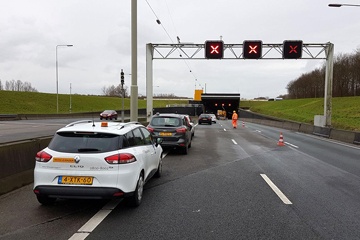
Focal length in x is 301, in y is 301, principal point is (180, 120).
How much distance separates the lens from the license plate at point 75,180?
4703 millimetres

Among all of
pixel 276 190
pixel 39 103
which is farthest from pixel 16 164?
pixel 39 103

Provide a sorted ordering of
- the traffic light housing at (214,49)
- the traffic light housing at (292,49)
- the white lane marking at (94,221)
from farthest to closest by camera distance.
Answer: the traffic light housing at (214,49), the traffic light housing at (292,49), the white lane marking at (94,221)

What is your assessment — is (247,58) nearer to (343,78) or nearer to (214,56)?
(214,56)

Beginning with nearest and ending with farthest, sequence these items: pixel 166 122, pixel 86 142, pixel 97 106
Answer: pixel 86 142 < pixel 166 122 < pixel 97 106

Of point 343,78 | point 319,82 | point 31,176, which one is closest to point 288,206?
point 31,176

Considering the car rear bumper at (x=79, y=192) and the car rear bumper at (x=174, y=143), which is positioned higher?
the car rear bumper at (x=79, y=192)

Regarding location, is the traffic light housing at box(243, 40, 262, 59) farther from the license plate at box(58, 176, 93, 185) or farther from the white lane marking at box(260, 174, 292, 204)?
the license plate at box(58, 176, 93, 185)

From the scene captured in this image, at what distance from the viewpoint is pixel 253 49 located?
24.5 meters

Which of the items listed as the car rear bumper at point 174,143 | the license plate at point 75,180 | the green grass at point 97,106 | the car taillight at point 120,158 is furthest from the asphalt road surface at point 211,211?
the green grass at point 97,106

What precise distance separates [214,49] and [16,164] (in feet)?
67.0

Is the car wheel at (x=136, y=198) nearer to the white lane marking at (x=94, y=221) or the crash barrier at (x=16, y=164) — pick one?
the white lane marking at (x=94, y=221)

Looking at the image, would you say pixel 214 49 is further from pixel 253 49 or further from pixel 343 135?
pixel 343 135

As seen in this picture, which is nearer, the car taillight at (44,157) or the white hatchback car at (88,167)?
the white hatchback car at (88,167)

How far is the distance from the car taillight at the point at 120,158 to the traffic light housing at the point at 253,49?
70.2 feet
